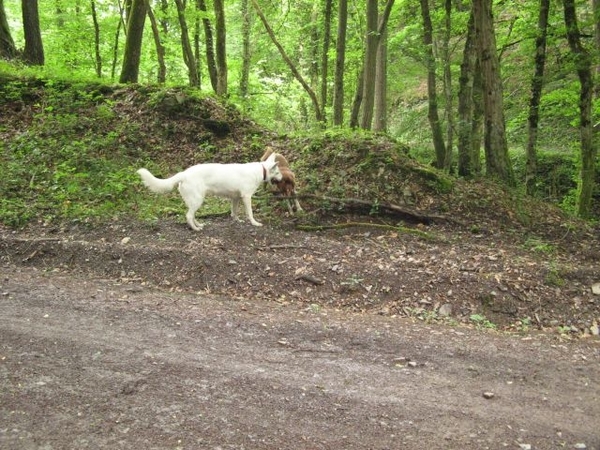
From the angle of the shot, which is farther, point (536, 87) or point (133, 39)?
point (133, 39)

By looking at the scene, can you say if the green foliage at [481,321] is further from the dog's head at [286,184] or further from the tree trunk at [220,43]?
the tree trunk at [220,43]

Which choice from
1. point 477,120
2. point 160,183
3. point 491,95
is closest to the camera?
point 160,183

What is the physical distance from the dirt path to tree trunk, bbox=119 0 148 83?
10.6 m

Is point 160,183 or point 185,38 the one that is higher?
point 185,38

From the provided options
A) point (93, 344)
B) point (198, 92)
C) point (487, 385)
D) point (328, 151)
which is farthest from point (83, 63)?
point (487, 385)

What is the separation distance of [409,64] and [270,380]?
53.8ft

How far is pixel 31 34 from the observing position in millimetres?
16453

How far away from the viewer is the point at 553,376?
467 centimetres

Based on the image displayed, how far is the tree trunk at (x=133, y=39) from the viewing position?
14.3 metres

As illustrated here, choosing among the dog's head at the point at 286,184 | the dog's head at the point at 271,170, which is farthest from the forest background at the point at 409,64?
the dog's head at the point at 271,170

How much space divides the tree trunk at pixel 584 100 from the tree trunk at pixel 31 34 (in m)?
16.9

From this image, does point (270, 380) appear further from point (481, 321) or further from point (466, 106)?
point (466, 106)

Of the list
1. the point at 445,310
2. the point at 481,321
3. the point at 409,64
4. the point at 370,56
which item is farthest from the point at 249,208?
the point at 409,64

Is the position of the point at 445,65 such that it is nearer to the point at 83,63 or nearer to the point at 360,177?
the point at 360,177
